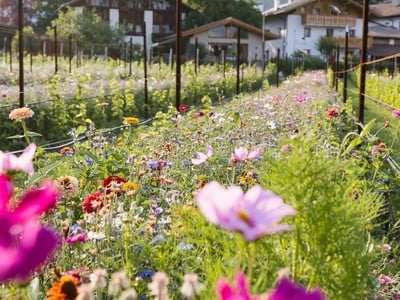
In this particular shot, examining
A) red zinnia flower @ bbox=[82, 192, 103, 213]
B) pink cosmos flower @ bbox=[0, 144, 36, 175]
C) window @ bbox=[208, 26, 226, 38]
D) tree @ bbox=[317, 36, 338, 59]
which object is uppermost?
window @ bbox=[208, 26, 226, 38]

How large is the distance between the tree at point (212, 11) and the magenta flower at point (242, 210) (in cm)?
4123

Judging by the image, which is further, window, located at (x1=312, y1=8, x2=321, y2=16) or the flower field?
window, located at (x1=312, y1=8, x2=321, y2=16)

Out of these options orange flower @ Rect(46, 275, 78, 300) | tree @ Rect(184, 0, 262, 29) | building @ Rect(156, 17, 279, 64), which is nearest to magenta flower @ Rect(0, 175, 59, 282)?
orange flower @ Rect(46, 275, 78, 300)

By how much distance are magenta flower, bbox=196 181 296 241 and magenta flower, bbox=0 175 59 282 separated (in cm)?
16

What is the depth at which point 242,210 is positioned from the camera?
2.41 ft

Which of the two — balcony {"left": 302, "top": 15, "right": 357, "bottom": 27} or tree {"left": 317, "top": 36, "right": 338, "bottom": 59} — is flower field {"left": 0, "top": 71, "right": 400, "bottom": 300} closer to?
tree {"left": 317, "top": 36, "right": 338, "bottom": 59}

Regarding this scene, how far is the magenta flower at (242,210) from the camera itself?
70 centimetres

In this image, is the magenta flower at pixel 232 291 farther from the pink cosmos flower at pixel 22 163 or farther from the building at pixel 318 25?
the building at pixel 318 25

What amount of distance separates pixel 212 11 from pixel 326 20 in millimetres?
6982

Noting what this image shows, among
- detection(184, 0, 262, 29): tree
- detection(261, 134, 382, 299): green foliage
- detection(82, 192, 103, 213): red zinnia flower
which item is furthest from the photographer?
detection(184, 0, 262, 29): tree

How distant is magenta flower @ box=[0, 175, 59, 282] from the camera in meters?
0.60

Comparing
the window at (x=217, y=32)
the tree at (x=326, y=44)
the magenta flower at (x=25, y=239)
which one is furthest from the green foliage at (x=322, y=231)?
the tree at (x=326, y=44)

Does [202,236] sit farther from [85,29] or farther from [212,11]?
[212,11]

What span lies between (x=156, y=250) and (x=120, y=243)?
11 cm
